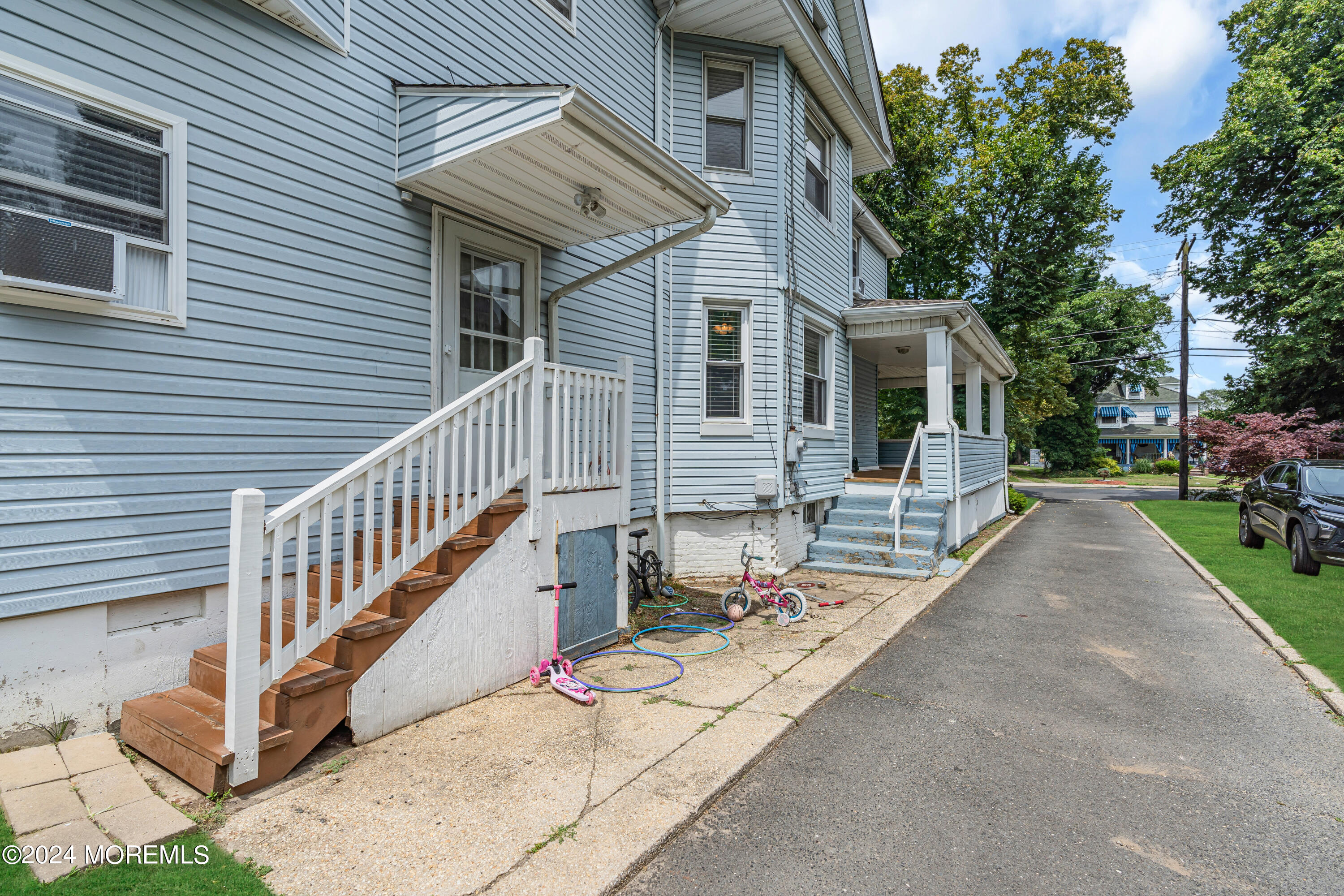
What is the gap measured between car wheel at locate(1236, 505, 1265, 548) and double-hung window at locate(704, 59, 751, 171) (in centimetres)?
1059

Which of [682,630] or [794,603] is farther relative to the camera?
[794,603]

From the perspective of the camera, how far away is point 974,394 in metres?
14.4

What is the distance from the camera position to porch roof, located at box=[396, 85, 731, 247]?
4.23 metres

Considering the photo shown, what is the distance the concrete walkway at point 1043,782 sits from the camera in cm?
271

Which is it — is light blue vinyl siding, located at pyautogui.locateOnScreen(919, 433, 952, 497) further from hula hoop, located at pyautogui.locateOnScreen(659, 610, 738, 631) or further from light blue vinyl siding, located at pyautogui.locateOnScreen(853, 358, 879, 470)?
hula hoop, located at pyautogui.locateOnScreen(659, 610, 738, 631)

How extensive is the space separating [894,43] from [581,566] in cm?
2391

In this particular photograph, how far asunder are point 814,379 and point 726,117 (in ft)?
12.8

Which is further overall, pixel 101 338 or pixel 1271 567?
pixel 1271 567

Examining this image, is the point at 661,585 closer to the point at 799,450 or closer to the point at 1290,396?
the point at 799,450

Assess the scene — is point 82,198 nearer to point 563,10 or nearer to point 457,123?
point 457,123

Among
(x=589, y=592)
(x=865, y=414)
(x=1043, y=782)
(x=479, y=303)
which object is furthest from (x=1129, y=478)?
(x=479, y=303)

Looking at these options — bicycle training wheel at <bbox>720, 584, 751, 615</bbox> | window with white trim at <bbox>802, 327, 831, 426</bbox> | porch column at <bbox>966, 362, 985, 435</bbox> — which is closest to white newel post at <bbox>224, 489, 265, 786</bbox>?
A: bicycle training wheel at <bbox>720, 584, 751, 615</bbox>

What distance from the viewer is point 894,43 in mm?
22078

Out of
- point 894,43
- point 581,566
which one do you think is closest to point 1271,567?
point 581,566
